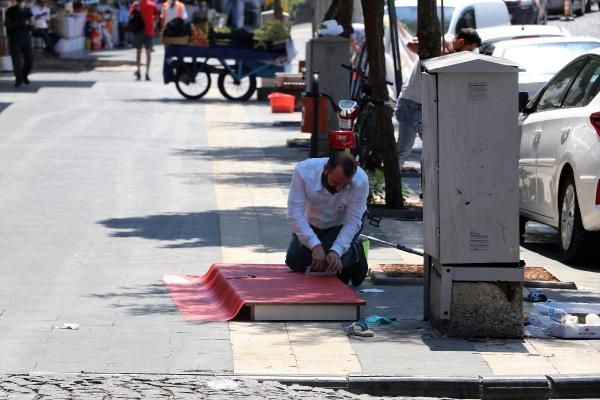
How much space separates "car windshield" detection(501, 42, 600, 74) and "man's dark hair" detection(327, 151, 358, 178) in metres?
9.96

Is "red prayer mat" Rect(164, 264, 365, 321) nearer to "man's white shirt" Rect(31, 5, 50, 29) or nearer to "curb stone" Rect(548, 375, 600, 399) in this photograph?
"curb stone" Rect(548, 375, 600, 399)

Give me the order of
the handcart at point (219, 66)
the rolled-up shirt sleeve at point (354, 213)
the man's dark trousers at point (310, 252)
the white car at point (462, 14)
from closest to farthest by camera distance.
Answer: the rolled-up shirt sleeve at point (354, 213) → the man's dark trousers at point (310, 252) → the handcart at point (219, 66) → the white car at point (462, 14)

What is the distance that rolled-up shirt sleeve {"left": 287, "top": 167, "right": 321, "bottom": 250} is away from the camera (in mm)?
9828

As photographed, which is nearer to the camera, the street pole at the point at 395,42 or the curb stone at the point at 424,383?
the curb stone at the point at 424,383

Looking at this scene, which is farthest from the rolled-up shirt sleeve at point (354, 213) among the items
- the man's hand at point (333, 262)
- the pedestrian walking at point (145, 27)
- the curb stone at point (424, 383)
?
the pedestrian walking at point (145, 27)

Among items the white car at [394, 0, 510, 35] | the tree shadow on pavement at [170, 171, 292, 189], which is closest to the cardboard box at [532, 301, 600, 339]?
the tree shadow on pavement at [170, 171, 292, 189]

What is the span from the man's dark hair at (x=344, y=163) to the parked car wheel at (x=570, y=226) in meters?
2.53

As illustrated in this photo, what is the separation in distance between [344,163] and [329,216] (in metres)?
0.64

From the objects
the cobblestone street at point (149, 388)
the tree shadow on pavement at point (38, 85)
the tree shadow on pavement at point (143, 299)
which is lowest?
the tree shadow on pavement at point (38, 85)

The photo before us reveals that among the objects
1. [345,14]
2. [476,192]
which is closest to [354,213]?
[476,192]

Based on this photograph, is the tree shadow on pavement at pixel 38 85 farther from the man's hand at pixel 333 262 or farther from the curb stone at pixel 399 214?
the man's hand at pixel 333 262

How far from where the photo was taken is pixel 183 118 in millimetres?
25016

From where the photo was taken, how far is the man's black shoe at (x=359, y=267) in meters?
10.2

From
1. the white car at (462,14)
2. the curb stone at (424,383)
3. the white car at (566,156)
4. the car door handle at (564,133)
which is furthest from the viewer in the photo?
the white car at (462,14)
